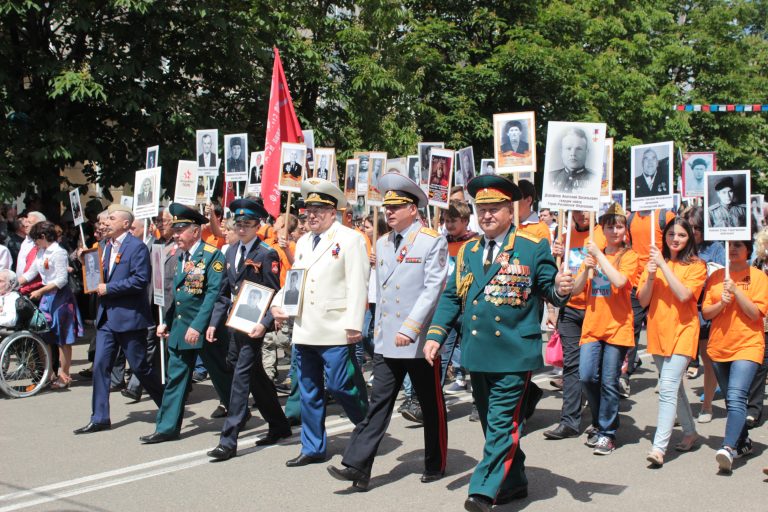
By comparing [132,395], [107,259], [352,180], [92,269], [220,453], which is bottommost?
[132,395]

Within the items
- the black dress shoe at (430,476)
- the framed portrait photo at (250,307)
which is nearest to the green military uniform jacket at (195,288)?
the framed portrait photo at (250,307)

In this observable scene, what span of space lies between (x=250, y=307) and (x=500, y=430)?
242 centimetres

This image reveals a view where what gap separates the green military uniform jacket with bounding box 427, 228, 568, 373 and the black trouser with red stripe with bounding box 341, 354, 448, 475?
2.03 feet

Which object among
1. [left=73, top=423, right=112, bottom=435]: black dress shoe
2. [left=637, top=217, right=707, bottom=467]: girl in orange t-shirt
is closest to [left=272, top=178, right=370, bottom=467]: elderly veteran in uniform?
[left=637, top=217, right=707, bottom=467]: girl in orange t-shirt

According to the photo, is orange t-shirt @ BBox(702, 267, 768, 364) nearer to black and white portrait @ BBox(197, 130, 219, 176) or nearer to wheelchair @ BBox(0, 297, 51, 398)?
wheelchair @ BBox(0, 297, 51, 398)

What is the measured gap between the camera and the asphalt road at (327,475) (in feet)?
19.5

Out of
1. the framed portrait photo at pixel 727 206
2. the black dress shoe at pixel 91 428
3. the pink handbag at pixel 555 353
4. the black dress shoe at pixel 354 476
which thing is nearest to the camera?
the black dress shoe at pixel 354 476

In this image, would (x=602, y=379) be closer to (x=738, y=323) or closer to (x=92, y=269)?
(x=738, y=323)

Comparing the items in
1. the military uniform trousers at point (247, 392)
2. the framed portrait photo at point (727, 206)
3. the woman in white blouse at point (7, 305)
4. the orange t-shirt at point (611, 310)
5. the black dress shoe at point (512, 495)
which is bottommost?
the black dress shoe at point (512, 495)

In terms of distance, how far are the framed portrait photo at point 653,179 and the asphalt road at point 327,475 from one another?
1.88 meters

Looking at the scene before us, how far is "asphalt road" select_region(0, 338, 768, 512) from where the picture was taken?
5957mm

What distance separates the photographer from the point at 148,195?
9727 mm

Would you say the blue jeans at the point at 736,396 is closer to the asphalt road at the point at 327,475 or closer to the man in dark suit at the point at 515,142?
the asphalt road at the point at 327,475

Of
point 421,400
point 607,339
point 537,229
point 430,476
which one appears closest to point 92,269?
point 537,229
